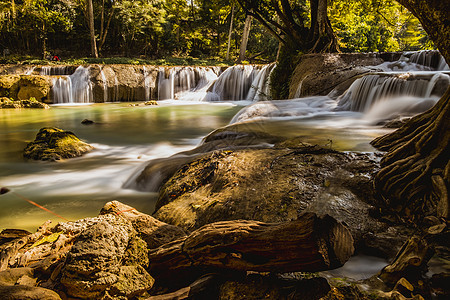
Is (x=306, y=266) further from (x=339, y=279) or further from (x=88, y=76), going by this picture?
(x=88, y=76)

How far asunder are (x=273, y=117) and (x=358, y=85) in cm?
269

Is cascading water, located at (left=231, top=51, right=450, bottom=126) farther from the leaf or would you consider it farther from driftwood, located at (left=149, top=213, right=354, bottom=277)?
driftwood, located at (left=149, top=213, right=354, bottom=277)

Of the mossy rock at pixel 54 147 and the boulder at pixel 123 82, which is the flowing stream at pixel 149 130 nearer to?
the mossy rock at pixel 54 147

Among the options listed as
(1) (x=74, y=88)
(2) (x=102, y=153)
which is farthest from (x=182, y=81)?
(2) (x=102, y=153)

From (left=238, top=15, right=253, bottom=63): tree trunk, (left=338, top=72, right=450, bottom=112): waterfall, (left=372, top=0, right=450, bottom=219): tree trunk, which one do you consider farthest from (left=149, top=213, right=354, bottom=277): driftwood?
(left=238, top=15, right=253, bottom=63): tree trunk

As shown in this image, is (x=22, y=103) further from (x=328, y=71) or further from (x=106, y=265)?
(x=106, y=265)

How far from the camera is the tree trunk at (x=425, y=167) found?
2.16 meters

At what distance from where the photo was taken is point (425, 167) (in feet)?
8.36

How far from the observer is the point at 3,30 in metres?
26.7

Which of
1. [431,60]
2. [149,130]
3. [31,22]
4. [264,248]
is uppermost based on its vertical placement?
[31,22]

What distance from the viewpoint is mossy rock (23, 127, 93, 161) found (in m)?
6.21

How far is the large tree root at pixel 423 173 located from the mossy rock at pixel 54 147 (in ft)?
20.5

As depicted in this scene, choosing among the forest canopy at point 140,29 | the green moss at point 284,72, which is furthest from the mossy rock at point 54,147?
the forest canopy at point 140,29

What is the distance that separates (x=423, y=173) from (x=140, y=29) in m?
31.2
